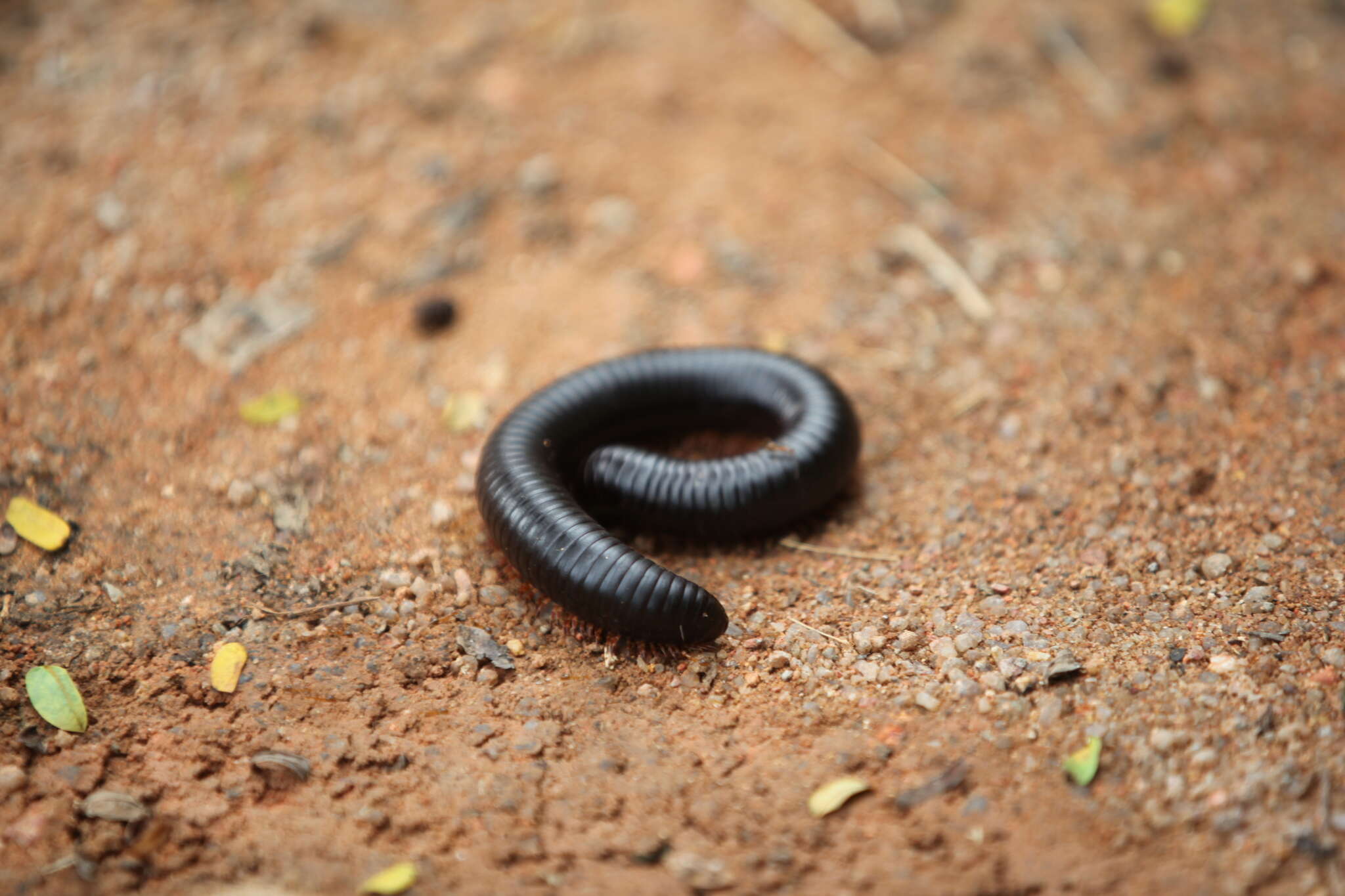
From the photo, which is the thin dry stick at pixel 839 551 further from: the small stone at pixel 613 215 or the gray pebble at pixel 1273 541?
the small stone at pixel 613 215

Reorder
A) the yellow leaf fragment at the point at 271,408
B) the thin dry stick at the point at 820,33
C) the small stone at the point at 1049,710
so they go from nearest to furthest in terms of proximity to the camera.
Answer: the small stone at the point at 1049,710, the yellow leaf fragment at the point at 271,408, the thin dry stick at the point at 820,33

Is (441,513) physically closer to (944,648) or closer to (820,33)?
(944,648)

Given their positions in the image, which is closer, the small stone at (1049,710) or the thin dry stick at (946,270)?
the small stone at (1049,710)

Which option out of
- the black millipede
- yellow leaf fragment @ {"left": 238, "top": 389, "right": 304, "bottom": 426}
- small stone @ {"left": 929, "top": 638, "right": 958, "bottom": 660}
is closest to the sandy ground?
small stone @ {"left": 929, "top": 638, "right": 958, "bottom": 660}

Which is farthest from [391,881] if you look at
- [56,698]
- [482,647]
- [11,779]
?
[56,698]

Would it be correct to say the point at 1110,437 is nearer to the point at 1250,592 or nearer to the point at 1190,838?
the point at 1250,592

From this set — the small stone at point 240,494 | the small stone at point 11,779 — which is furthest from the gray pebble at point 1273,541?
the small stone at point 11,779
